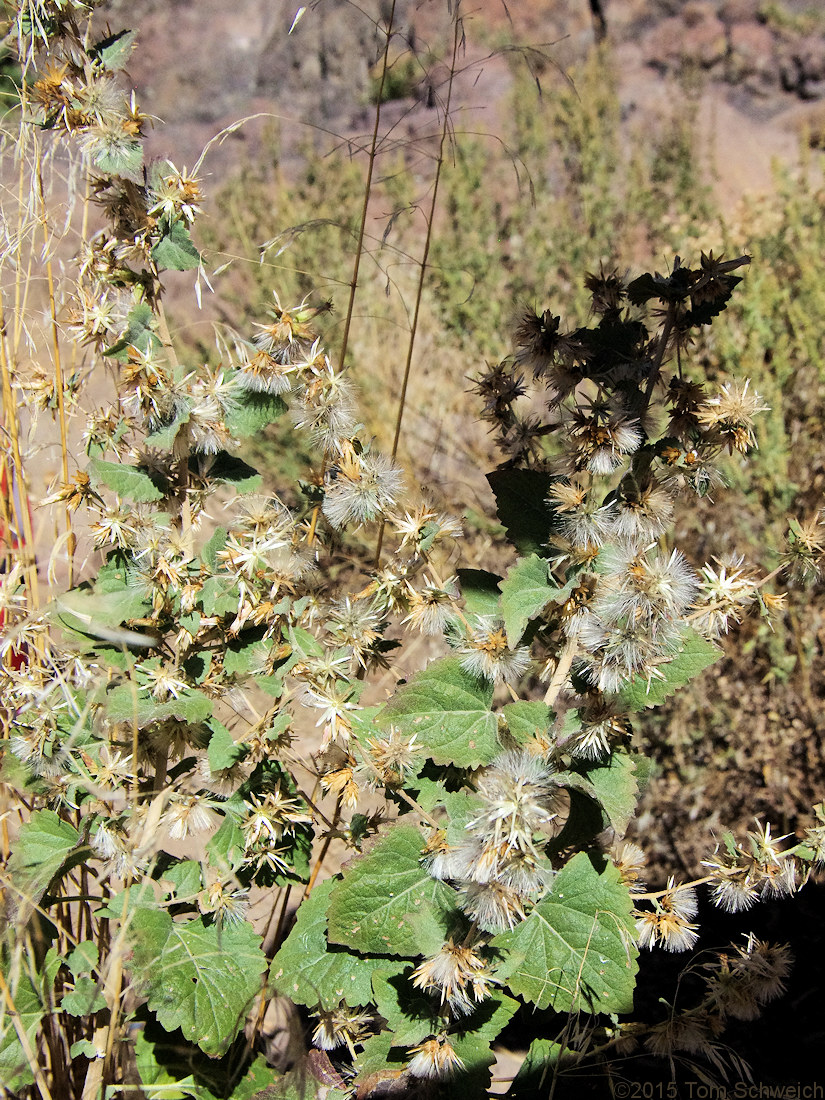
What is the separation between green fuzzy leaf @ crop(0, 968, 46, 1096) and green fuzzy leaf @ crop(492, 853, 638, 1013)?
674 mm

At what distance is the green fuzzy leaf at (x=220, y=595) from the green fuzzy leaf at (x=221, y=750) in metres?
0.18

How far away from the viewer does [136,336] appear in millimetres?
1253

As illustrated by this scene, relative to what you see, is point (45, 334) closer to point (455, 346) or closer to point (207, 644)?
point (207, 644)

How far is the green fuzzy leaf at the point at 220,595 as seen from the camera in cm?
123

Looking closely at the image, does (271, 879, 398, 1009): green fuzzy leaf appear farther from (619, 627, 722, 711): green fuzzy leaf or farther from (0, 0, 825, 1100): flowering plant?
(619, 627, 722, 711): green fuzzy leaf

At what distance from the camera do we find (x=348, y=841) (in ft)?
4.60

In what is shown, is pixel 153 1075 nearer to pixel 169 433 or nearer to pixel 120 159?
pixel 169 433

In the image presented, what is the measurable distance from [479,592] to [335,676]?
26cm

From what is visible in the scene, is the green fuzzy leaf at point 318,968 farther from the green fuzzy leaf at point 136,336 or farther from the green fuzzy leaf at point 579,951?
the green fuzzy leaf at point 136,336

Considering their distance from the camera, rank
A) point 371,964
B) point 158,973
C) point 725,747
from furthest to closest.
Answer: point 725,747 → point 371,964 → point 158,973

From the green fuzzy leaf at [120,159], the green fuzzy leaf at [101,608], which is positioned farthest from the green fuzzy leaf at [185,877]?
the green fuzzy leaf at [120,159]

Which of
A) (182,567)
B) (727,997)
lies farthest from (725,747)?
(182,567)

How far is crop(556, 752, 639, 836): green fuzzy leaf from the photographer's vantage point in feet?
3.66

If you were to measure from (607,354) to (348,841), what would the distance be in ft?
2.80
